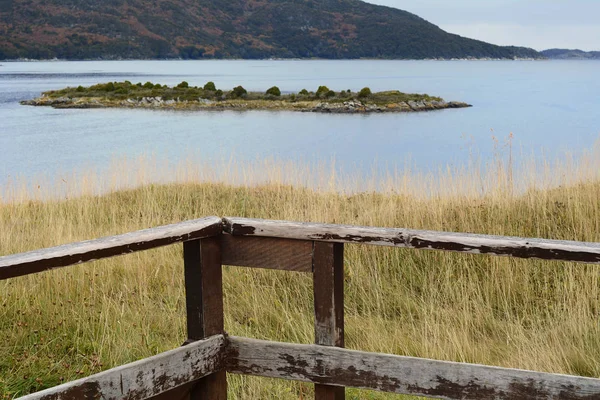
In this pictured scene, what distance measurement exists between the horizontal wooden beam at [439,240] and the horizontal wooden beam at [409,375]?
0.44 metres

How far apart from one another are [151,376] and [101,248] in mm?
540

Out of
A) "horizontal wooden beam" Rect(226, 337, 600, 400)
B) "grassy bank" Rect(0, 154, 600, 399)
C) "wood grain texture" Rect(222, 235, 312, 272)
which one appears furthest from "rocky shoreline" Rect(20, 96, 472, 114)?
"horizontal wooden beam" Rect(226, 337, 600, 400)

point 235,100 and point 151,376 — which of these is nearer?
point 151,376

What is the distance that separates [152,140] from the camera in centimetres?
3762

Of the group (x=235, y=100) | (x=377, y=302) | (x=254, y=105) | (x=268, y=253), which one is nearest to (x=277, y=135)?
(x=254, y=105)

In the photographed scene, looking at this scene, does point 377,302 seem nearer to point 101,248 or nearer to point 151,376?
point 151,376

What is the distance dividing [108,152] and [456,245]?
3235 cm

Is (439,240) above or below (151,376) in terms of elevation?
above

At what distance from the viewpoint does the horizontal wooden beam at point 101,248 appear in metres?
2.34

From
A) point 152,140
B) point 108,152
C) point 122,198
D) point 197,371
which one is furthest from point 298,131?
point 197,371

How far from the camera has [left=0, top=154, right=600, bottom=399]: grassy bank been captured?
16.0ft

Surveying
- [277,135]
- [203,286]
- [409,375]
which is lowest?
[277,135]

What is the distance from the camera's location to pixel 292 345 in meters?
2.88

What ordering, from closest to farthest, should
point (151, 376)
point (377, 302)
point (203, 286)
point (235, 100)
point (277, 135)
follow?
1. point (151, 376)
2. point (203, 286)
3. point (377, 302)
4. point (277, 135)
5. point (235, 100)
